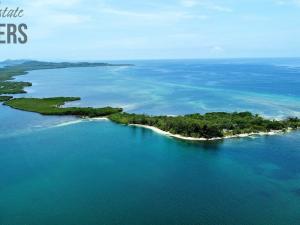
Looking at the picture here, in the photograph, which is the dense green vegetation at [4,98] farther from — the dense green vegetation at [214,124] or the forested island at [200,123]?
the dense green vegetation at [214,124]

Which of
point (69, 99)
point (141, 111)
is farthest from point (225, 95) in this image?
point (69, 99)

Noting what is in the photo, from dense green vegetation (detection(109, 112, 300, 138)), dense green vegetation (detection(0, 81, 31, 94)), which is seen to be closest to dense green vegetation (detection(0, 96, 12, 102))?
dense green vegetation (detection(0, 81, 31, 94))

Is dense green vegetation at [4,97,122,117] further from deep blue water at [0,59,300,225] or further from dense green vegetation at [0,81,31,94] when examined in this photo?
dense green vegetation at [0,81,31,94]

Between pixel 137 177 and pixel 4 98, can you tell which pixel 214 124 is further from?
pixel 4 98

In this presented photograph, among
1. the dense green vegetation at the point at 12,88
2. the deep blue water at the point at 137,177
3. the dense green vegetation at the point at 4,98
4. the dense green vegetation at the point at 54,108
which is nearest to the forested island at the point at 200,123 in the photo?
the dense green vegetation at the point at 54,108

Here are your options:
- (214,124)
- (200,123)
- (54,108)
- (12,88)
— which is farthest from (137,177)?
(12,88)

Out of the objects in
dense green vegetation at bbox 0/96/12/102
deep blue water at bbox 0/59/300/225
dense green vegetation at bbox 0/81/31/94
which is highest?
dense green vegetation at bbox 0/81/31/94
